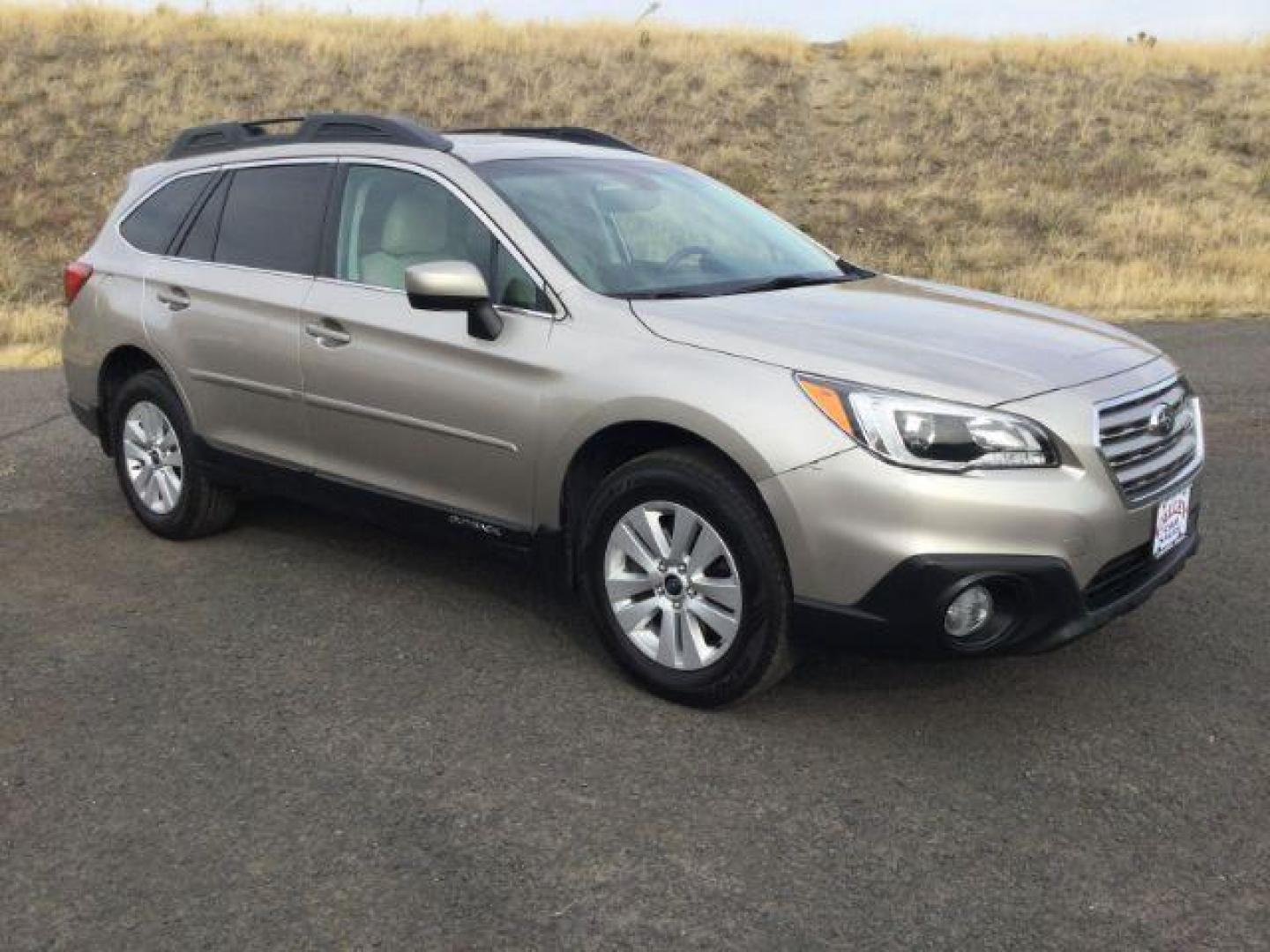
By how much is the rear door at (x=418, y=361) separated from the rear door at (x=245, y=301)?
129 millimetres

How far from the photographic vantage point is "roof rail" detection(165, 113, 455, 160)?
4.88m

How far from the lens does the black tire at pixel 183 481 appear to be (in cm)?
557

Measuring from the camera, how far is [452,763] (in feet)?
12.0

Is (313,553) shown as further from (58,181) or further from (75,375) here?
(58,181)

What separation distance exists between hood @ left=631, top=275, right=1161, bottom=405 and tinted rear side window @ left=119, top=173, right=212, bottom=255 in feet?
8.38

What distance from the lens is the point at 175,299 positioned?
18.1 feet

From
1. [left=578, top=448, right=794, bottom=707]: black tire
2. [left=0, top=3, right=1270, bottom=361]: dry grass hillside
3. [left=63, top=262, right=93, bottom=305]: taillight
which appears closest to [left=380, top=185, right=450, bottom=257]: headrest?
[left=578, top=448, right=794, bottom=707]: black tire

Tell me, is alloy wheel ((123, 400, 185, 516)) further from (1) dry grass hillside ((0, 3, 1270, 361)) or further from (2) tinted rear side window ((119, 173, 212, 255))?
(1) dry grass hillside ((0, 3, 1270, 361))

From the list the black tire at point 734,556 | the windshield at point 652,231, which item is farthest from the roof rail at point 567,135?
the black tire at point 734,556

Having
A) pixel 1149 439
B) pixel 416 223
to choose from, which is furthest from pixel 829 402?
pixel 416 223

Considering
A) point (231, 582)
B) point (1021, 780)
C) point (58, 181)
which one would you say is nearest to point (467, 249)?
point (231, 582)

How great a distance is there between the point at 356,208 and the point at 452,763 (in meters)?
2.29

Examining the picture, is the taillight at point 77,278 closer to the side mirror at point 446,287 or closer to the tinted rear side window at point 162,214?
the tinted rear side window at point 162,214

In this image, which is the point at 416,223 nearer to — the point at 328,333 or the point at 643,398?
the point at 328,333
